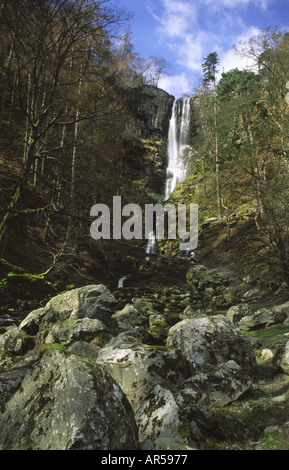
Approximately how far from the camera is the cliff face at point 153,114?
135ft

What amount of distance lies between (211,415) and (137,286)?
45.3 feet

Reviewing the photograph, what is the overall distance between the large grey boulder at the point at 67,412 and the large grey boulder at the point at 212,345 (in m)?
2.24

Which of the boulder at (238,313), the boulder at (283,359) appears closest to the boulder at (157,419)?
the boulder at (283,359)

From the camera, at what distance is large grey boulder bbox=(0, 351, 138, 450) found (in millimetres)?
2479

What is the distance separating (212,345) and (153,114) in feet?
139

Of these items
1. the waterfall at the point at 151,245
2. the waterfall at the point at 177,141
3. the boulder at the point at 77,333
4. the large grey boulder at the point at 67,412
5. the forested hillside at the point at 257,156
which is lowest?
the boulder at the point at 77,333

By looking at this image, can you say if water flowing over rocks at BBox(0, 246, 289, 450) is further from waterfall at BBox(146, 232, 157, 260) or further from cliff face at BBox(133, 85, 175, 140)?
cliff face at BBox(133, 85, 175, 140)

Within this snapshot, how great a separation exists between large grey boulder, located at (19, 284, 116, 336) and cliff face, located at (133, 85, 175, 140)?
36.1 meters

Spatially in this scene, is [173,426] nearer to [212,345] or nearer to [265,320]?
[212,345]

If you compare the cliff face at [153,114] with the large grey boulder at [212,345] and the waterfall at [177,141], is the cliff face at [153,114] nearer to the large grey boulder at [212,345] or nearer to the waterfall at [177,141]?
the waterfall at [177,141]

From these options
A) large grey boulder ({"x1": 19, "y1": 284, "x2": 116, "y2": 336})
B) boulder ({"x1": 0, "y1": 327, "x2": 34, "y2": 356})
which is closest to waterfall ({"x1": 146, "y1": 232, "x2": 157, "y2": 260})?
large grey boulder ({"x1": 19, "y1": 284, "x2": 116, "y2": 336})

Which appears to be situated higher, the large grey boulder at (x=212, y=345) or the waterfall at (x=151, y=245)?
the waterfall at (x=151, y=245)

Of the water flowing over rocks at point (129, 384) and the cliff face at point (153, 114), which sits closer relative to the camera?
the water flowing over rocks at point (129, 384)
